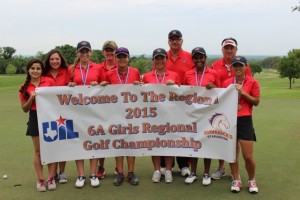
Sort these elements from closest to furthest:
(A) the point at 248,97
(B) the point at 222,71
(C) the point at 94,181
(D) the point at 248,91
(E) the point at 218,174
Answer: (A) the point at 248,97 → (D) the point at 248,91 → (C) the point at 94,181 → (B) the point at 222,71 → (E) the point at 218,174

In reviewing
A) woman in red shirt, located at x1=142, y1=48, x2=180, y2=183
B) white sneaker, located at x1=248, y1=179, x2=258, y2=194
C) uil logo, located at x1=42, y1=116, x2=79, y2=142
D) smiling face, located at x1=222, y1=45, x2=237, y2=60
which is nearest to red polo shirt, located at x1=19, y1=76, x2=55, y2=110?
uil logo, located at x1=42, y1=116, x2=79, y2=142

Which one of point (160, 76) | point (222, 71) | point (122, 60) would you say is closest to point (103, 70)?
point (122, 60)

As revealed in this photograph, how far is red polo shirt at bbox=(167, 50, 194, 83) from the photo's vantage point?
226 inches

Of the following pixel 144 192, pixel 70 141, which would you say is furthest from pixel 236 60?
pixel 70 141

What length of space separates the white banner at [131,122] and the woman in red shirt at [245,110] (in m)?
0.30

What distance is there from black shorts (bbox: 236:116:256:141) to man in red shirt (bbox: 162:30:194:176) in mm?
1182

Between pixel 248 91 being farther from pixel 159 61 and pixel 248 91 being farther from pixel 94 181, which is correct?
pixel 94 181

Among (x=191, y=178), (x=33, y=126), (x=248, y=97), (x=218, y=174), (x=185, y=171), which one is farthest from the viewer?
(x=185, y=171)

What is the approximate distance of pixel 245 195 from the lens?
4.82 meters

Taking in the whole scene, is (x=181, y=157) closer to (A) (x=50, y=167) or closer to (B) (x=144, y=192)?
(B) (x=144, y=192)

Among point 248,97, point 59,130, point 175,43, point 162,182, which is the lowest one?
point 162,182

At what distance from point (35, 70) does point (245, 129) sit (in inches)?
117

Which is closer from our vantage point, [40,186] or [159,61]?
[40,186]

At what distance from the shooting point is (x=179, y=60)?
227 inches
